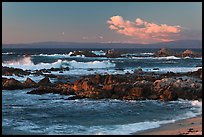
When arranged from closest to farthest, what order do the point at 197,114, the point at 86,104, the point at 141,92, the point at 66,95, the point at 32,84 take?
the point at 197,114
the point at 86,104
the point at 141,92
the point at 66,95
the point at 32,84

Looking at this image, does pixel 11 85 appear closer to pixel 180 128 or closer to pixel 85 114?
pixel 85 114

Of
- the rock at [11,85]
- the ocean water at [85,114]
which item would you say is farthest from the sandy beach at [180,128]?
the rock at [11,85]

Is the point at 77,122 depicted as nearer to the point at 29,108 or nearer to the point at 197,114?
the point at 29,108

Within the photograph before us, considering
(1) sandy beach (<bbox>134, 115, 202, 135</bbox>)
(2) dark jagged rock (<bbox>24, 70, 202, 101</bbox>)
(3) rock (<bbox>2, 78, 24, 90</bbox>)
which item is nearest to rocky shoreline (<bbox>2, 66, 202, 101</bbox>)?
(2) dark jagged rock (<bbox>24, 70, 202, 101</bbox>)

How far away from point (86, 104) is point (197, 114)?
524 centimetres

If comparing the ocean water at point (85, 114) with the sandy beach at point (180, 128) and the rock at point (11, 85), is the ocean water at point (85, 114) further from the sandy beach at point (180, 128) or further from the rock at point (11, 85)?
the rock at point (11, 85)

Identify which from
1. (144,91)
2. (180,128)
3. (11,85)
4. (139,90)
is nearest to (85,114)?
(180,128)

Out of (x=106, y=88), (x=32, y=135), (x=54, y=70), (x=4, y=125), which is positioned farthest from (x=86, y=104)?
(x=54, y=70)

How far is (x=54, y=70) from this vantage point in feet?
123

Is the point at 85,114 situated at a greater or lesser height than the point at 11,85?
lesser

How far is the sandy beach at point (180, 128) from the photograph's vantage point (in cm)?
1019

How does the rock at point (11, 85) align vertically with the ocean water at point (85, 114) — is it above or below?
above

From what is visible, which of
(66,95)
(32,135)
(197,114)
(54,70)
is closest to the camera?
(32,135)

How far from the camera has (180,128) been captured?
36.2ft
